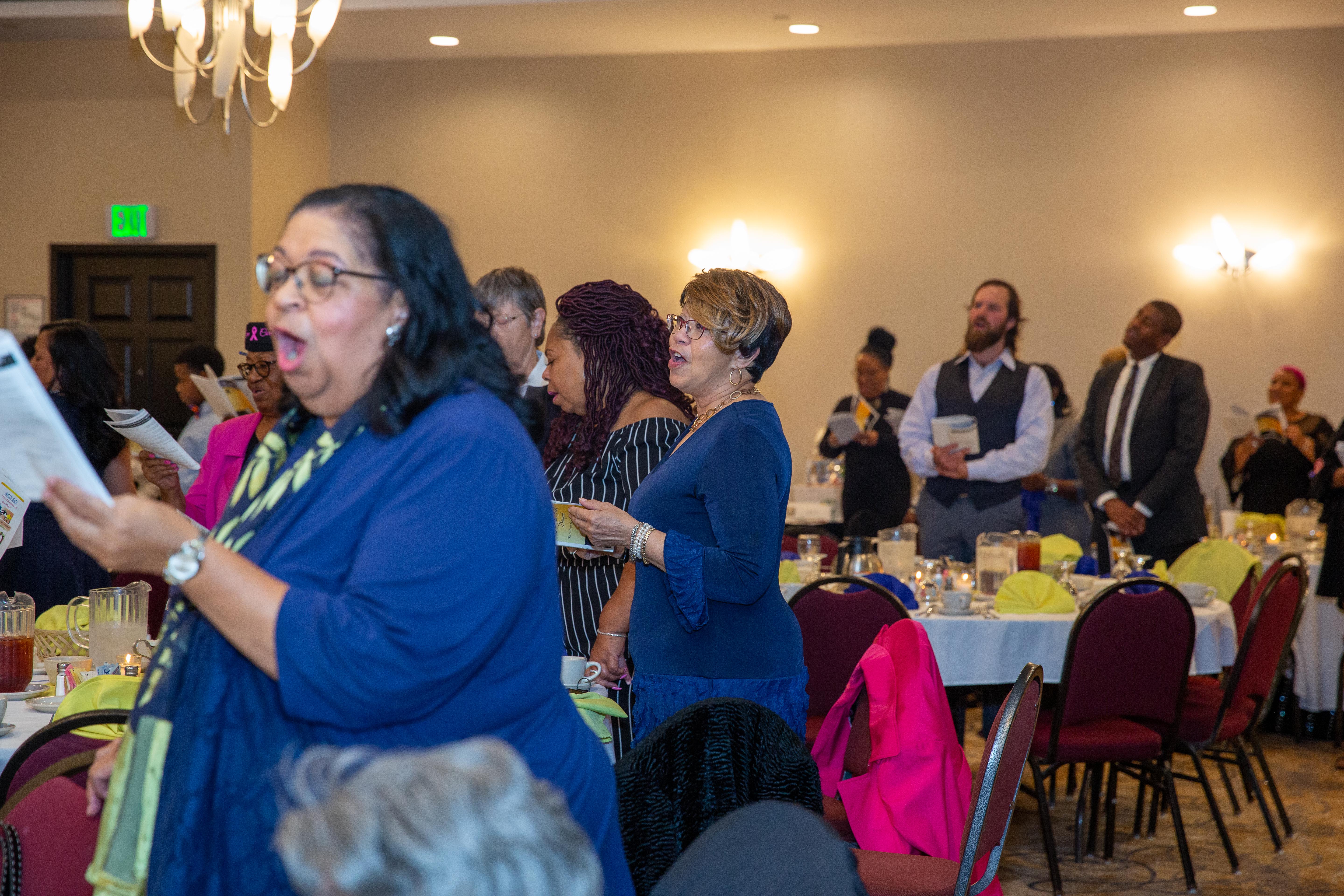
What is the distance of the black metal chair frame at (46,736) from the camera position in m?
1.75

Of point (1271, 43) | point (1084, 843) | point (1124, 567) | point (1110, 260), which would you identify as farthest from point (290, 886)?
point (1271, 43)

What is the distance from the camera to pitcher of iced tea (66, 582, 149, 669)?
2.67 m

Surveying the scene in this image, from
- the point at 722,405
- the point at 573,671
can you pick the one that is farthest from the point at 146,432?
the point at 722,405

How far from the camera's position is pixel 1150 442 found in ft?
19.4

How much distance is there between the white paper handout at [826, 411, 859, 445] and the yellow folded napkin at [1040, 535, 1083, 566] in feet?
6.95

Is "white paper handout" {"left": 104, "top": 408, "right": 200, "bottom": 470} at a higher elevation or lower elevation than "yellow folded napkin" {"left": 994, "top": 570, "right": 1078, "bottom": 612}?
higher

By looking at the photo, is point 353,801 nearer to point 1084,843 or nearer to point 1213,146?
point 1084,843

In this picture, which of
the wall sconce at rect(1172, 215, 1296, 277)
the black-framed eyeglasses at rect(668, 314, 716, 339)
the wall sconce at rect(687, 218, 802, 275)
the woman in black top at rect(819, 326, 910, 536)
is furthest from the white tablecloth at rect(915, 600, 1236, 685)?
the wall sconce at rect(687, 218, 802, 275)

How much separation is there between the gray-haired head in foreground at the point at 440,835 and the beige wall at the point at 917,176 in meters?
8.28

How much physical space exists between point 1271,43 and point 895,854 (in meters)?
7.98

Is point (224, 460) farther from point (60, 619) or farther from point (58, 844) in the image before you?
point (58, 844)

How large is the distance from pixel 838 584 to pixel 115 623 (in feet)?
6.63

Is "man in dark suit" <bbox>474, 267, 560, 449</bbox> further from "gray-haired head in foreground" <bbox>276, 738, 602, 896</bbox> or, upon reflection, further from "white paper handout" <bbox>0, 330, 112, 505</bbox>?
"gray-haired head in foreground" <bbox>276, 738, 602, 896</bbox>

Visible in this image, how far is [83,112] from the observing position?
8695 millimetres
